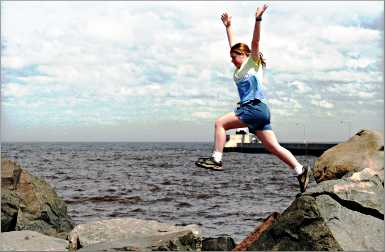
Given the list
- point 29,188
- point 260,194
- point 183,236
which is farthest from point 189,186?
point 183,236

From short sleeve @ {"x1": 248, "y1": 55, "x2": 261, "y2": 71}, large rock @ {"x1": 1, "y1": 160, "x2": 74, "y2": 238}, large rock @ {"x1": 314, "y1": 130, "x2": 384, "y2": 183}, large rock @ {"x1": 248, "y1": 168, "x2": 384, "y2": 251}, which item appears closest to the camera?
short sleeve @ {"x1": 248, "y1": 55, "x2": 261, "y2": 71}

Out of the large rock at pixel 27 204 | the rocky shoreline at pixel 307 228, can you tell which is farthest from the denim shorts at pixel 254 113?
the large rock at pixel 27 204

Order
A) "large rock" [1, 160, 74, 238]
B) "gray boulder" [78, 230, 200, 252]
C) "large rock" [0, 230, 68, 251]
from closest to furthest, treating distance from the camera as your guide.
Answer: "gray boulder" [78, 230, 200, 252] → "large rock" [0, 230, 68, 251] → "large rock" [1, 160, 74, 238]

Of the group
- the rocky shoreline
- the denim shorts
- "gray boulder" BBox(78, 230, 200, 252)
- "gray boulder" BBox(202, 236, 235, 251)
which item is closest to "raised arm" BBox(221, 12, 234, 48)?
the denim shorts

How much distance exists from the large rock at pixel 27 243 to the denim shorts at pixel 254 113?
4.67 m

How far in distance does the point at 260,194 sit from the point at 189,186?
5.26 meters

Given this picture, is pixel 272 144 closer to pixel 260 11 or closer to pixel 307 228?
pixel 260 11

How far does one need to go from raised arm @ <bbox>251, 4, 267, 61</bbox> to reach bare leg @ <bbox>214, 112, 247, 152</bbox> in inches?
24.5

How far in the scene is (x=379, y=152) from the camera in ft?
39.2

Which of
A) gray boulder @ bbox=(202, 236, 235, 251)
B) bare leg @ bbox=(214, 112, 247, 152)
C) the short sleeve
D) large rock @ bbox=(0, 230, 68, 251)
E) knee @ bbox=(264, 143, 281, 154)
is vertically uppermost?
the short sleeve

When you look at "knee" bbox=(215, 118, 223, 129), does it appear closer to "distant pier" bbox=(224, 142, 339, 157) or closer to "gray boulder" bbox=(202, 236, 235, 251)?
"gray boulder" bbox=(202, 236, 235, 251)

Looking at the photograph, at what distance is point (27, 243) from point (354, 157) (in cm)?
685

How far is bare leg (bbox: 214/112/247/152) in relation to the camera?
5.74m

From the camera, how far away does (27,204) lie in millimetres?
13102
